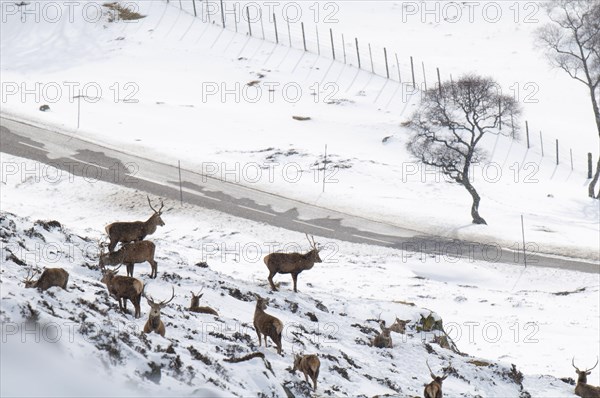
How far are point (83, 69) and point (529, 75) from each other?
2969 cm

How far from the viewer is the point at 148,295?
16.5m

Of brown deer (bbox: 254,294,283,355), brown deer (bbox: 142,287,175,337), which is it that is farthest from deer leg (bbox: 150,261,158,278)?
brown deer (bbox: 142,287,175,337)

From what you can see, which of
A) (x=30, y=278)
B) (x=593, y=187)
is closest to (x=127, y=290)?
(x=30, y=278)

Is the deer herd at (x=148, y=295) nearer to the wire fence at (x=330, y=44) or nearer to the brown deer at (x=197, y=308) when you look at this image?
the brown deer at (x=197, y=308)

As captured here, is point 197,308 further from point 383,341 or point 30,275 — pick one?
point 383,341

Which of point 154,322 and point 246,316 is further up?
point 154,322

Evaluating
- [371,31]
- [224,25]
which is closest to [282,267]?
[224,25]

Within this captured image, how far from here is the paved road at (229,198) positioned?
109 ft

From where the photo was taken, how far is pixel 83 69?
2168 inches

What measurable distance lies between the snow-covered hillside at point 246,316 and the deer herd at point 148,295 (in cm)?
25

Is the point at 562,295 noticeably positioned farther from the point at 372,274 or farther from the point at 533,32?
the point at 533,32

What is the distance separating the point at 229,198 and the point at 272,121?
11.6 m

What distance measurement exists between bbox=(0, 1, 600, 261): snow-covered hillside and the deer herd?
16.4 metres

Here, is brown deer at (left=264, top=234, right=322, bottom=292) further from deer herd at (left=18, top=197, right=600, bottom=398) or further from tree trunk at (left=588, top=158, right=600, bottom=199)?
tree trunk at (left=588, top=158, right=600, bottom=199)
